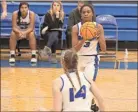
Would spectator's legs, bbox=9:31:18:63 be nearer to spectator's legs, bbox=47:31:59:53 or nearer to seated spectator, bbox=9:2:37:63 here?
seated spectator, bbox=9:2:37:63

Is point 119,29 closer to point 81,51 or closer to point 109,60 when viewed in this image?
point 109,60

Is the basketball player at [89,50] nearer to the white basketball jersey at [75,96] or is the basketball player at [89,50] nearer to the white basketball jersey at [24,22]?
the white basketball jersey at [75,96]

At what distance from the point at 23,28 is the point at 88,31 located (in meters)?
4.64

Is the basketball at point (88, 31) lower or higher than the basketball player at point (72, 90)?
higher

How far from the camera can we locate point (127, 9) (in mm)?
12242

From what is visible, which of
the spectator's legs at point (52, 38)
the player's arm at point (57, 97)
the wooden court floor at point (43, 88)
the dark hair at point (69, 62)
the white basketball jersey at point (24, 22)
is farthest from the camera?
the spectator's legs at point (52, 38)

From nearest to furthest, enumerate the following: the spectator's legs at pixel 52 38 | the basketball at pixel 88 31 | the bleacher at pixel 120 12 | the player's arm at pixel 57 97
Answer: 1. the player's arm at pixel 57 97
2. the basketball at pixel 88 31
3. the spectator's legs at pixel 52 38
4. the bleacher at pixel 120 12

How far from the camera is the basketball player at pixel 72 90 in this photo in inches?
134

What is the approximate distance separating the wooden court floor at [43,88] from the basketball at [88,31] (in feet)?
3.92

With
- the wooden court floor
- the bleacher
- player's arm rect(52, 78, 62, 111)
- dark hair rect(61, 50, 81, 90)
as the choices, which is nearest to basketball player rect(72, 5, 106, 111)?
the wooden court floor

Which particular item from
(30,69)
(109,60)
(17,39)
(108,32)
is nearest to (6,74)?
(30,69)

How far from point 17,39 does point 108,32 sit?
118 inches

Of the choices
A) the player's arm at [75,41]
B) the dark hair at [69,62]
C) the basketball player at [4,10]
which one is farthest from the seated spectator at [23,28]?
the dark hair at [69,62]

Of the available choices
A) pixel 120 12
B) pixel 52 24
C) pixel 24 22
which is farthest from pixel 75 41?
pixel 120 12
